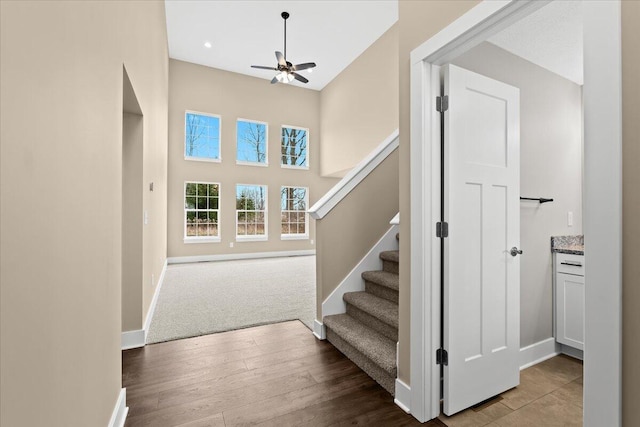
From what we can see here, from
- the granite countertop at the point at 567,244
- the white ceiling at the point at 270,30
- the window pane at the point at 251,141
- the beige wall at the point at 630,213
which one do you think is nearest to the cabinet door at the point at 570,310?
the granite countertop at the point at 567,244

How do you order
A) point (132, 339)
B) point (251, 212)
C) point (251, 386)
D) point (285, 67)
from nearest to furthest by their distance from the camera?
1. point (251, 386)
2. point (132, 339)
3. point (285, 67)
4. point (251, 212)

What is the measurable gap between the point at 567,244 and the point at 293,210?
6.58 meters

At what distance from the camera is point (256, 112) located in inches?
314

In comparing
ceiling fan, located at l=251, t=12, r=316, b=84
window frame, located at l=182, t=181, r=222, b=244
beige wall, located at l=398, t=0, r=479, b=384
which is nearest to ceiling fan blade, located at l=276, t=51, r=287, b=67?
ceiling fan, located at l=251, t=12, r=316, b=84

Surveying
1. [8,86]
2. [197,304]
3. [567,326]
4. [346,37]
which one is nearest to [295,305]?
[197,304]

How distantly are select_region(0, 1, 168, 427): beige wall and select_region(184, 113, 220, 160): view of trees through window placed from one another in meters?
6.19

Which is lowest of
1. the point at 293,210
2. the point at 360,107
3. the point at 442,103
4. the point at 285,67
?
the point at 293,210

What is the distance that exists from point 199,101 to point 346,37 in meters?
3.83

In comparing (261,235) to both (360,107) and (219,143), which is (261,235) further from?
(360,107)

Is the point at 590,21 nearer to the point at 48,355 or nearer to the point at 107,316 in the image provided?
the point at 48,355

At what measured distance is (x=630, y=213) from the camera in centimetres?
93

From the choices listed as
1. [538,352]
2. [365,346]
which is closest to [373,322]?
[365,346]

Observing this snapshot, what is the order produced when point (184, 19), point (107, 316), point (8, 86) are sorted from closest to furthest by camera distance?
point (8, 86), point (107, 316), point (184, 19)

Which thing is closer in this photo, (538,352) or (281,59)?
(538,352)
